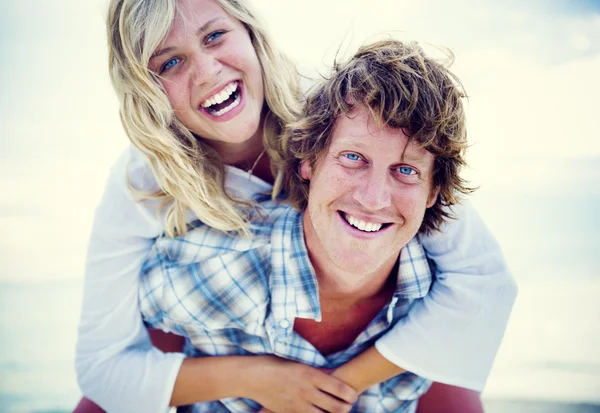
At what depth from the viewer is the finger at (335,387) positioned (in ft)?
4.72

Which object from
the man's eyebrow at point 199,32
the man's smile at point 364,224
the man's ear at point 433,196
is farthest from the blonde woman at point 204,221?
the man's smile at point 364,224

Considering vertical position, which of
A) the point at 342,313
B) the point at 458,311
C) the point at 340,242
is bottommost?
the point at 342,313

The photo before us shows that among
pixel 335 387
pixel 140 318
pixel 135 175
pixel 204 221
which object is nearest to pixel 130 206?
pixel 135 175

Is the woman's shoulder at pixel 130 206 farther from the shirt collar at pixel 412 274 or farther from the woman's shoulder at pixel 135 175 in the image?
the shirt collar at pixel 412 274

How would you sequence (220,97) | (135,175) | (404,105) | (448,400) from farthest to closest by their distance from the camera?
(448,400) < (135,175) < (220,97) < (404,105)

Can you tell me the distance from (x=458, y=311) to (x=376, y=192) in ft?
1.52

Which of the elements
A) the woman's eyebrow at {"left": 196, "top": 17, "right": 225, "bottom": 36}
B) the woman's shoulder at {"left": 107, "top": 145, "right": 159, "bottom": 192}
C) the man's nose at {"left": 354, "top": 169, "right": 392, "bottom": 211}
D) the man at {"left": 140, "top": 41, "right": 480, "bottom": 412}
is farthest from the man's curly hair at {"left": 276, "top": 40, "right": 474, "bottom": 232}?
the woman's shoulder at {"left": 107, "top": 145, "right": 159, "bottom": 192}

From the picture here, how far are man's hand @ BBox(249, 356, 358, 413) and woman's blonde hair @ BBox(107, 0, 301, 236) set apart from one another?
414mm

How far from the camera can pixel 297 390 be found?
146cm

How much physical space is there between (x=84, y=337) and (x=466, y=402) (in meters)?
1.16

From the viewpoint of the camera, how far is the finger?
1.44 metres

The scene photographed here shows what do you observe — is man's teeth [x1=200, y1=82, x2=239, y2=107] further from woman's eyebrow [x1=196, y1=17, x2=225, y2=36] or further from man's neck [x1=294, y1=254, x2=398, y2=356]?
man's neck [x1=294, y1=254, x2=398, y2=356]

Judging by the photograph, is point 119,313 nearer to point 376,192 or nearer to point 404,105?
point 376,192

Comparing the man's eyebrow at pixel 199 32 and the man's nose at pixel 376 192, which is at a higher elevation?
the man's eyebrow at pixel 199 32
